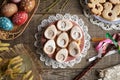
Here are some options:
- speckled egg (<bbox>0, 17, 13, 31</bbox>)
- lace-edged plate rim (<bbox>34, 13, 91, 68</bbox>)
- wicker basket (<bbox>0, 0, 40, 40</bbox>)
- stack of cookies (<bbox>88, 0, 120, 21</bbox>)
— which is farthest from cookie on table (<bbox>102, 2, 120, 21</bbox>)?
speckled egg (<bbox>0, 17, 13, 31</bbox>)

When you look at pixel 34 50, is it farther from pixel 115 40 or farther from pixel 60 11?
pixel 115 40

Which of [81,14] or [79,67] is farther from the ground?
Answer: [81,14]

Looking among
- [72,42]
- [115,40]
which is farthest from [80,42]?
[115,40]

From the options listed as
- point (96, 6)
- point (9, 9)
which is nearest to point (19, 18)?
point (9, 9)

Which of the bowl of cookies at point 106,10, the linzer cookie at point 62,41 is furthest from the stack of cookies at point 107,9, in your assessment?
the linzer cookie at point 62,41

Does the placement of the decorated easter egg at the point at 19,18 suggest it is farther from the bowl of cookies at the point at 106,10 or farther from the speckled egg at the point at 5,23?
the bowl of cookies at the point at 106,10

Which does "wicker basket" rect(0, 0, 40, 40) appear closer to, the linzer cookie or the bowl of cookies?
the linzer cookie

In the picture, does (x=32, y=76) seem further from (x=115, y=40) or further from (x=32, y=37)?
(x=115, y=40)
